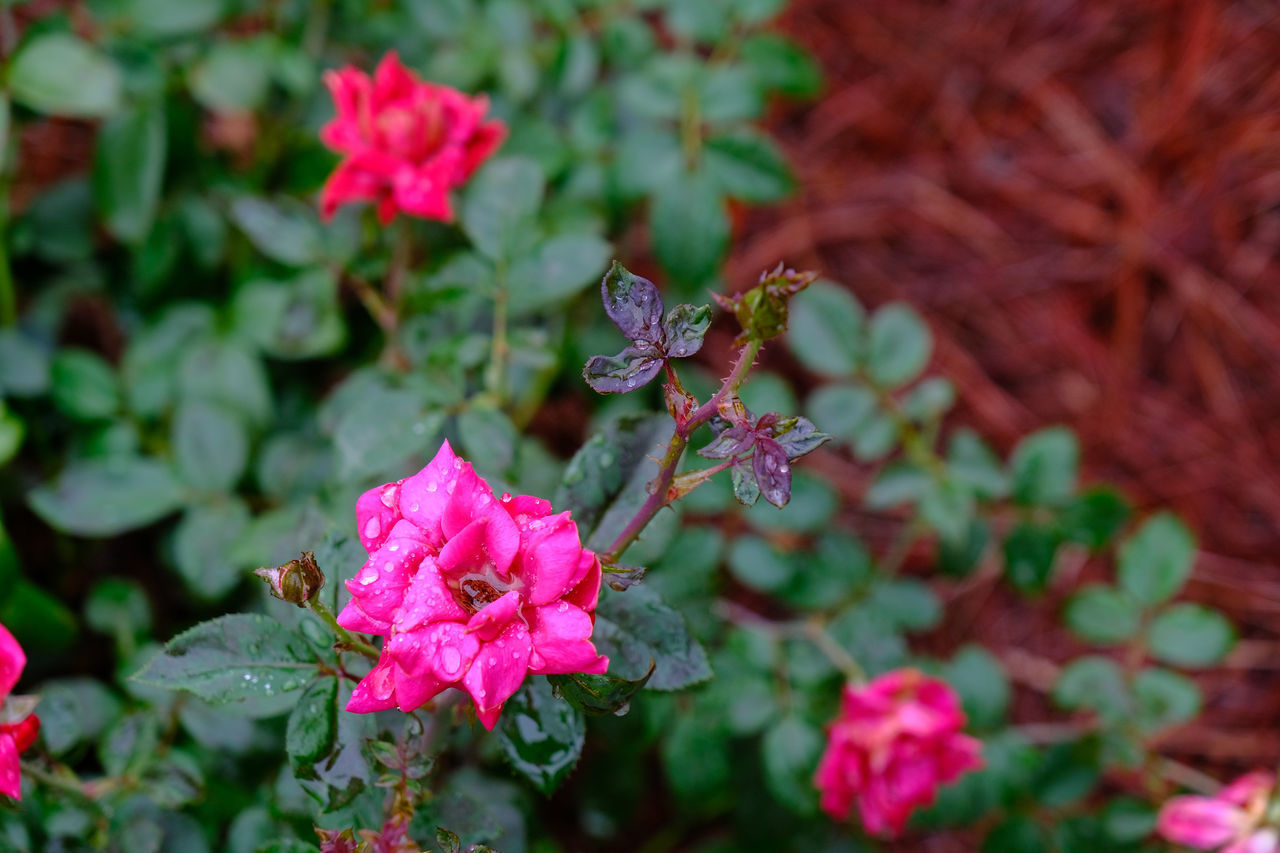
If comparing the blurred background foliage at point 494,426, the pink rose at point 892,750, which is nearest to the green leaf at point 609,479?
the blurred background foliage at point 494,426

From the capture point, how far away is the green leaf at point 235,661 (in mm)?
836

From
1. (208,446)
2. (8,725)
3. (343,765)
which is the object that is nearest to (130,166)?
(208,446)

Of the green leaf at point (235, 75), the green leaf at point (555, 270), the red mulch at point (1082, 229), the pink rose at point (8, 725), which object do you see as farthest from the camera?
the red mulch at point (1082, 229)

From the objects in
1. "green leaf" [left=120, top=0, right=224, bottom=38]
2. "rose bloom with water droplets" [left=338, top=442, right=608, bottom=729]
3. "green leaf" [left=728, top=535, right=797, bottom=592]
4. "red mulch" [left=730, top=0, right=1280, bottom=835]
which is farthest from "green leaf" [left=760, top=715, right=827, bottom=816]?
"green leaf" [left=120, top=0, right=224, bottom=38]

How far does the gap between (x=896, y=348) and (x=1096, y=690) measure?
64 cm

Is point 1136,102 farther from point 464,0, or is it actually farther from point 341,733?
point 341,733

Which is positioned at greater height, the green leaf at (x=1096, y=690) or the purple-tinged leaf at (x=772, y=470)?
the purple-tinged leaf at (x=772, y=470)

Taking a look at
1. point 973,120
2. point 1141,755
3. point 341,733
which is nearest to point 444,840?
point 341,733

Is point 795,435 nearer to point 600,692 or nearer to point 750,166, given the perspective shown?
point 600,692

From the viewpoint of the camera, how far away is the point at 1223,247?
2.07 metres

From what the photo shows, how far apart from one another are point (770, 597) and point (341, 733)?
3.92 feet

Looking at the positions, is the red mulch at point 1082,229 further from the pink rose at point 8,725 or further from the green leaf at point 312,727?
the pink rose at point 8,725

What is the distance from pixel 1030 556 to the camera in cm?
156

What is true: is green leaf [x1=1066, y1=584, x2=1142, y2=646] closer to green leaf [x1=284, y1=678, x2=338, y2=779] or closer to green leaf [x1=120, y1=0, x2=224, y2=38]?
green leaf [x1=284, y1=678, x2=338, y2=779]
